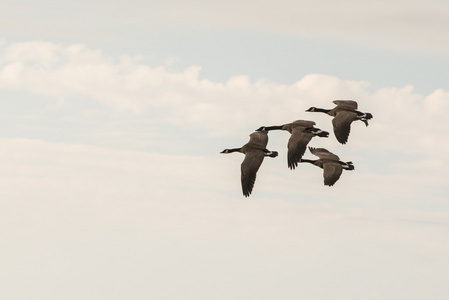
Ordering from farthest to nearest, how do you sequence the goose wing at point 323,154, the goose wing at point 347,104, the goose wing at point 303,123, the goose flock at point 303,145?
the goose wing at point 323,154, the goose wing at point 347,104, the goose wing at point 303,123, the goose flock at point 303,145

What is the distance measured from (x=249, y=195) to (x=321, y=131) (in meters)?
7.53

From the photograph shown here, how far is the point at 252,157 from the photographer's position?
362 feet

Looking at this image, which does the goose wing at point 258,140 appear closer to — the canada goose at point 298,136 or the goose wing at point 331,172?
the canada goose at point 298,136

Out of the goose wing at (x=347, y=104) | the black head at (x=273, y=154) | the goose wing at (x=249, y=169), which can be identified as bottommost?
the goose wing at (x=249, y=169)

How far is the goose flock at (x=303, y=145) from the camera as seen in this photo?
10862cm

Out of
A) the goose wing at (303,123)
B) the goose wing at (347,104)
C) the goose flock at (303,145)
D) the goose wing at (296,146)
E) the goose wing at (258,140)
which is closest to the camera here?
the goose wing at (296,146)

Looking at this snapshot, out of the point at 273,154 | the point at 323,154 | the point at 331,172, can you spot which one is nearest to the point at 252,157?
the point at 273,154

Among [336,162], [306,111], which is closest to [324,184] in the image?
[336,162]

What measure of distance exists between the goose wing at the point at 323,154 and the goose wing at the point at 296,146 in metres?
6.27

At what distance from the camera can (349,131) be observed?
111812 millimetres

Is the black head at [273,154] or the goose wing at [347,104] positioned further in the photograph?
the goose wing at [347,104]

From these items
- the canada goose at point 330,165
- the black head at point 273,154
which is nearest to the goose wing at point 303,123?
the black head at point 273,154

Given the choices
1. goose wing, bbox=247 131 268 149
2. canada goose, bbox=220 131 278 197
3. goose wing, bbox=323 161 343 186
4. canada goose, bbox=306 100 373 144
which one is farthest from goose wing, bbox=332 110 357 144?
goose wing, bbox=247 131 268 149

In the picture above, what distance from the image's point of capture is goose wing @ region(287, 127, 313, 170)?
10694cm
